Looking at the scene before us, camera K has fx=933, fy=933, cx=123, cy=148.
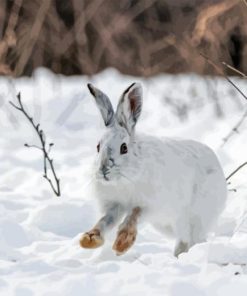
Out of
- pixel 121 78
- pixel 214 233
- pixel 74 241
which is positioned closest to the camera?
pixel 74 241

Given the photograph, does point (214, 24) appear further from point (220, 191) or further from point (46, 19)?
point (220, 191)

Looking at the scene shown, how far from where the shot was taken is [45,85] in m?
10.6

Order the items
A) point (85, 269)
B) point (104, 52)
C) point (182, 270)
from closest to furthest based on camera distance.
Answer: point (182, 270) < point (85, 269) < point (104, 52)

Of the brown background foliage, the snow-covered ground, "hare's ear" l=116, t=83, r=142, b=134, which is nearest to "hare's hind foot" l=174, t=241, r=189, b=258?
the snow-covered ground

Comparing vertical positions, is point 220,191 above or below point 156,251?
above

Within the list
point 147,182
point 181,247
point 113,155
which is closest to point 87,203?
point 181,247

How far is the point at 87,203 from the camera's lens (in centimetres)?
550

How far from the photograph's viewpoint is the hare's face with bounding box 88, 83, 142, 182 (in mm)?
4129

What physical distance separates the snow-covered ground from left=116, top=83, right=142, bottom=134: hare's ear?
30 cm

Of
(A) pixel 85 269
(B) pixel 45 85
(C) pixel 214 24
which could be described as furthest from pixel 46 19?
(A) pixel 85 269

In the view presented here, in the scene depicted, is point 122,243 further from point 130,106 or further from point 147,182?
point 130,106

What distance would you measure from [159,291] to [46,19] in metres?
8.48

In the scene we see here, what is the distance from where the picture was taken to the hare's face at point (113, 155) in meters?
4.11

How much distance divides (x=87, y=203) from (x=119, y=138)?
1.31 m
